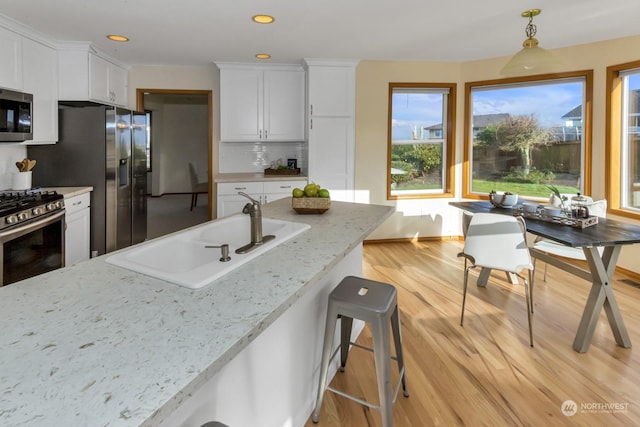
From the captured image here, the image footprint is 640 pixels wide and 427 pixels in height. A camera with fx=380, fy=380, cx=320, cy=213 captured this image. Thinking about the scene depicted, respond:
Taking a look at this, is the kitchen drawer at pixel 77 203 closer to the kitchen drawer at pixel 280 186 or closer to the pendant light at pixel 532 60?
the kitchen drawer at pixel 280 186

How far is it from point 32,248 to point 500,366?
320 cm

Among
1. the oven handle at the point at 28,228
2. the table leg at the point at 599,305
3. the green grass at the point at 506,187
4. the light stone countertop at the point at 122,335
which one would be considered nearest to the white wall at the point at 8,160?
the oven handle at the point at 28,228

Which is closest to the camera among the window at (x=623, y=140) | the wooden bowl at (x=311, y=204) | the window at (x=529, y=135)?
the wooden bowl at (x=311, y=204)

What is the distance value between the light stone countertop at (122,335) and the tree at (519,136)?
423 cm

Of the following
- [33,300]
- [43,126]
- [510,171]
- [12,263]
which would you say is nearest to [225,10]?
[43,126]

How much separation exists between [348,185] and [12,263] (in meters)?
3.41

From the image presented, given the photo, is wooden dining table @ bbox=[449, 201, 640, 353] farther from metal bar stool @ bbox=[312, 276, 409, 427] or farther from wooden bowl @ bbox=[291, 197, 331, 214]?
wooden bowl @ bbox=[291, 197, 331, 214]

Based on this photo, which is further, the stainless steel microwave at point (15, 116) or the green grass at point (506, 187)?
the green grass at point (506, 187)

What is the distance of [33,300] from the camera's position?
3.31ft

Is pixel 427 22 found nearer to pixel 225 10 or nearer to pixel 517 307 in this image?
pixel 225 10

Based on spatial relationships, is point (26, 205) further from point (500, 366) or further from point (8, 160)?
point (500, 366)

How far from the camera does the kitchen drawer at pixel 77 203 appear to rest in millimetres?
3271

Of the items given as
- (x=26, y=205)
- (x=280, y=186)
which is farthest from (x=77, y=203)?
(x=280, y=186)

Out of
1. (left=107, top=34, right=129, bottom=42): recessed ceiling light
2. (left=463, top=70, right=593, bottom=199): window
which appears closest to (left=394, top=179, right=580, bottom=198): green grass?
(left=463, top=70, right=593, bottom=199): window
